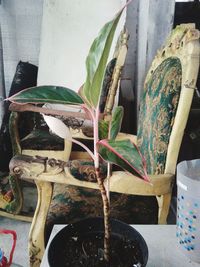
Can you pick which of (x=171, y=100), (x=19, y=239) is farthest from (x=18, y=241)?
(x=171, y=100)

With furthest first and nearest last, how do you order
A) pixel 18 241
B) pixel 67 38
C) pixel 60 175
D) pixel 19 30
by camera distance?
pixel 19 30 < pixel 67 38 < pixel 18 241 < pixel 60 175

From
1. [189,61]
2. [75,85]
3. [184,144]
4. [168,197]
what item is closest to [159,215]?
[168,197]

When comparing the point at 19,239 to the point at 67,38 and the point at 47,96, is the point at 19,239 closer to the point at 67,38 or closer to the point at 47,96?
the point at 47,96

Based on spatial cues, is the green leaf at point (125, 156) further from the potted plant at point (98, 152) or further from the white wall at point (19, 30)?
the white wall at point (19, 30)

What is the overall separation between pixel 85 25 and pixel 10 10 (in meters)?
0.75

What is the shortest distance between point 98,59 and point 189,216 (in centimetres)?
50

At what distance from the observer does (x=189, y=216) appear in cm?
76

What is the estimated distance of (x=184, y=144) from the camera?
6.43 ft

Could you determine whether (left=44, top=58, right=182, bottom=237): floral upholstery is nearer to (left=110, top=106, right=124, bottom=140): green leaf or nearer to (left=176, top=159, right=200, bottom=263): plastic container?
(left=176, top=159, right=200, bottom=263): plastic container

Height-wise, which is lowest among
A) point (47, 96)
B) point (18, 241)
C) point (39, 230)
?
point (18, 241)

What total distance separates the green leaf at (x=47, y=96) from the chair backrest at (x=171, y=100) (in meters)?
Answer: 0.47

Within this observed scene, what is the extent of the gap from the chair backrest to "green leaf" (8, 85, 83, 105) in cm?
47

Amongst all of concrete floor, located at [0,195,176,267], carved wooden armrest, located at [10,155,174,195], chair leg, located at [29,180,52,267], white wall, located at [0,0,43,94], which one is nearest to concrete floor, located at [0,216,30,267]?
concrete floor, located at [0,195,176,267]

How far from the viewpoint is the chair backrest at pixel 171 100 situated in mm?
909
